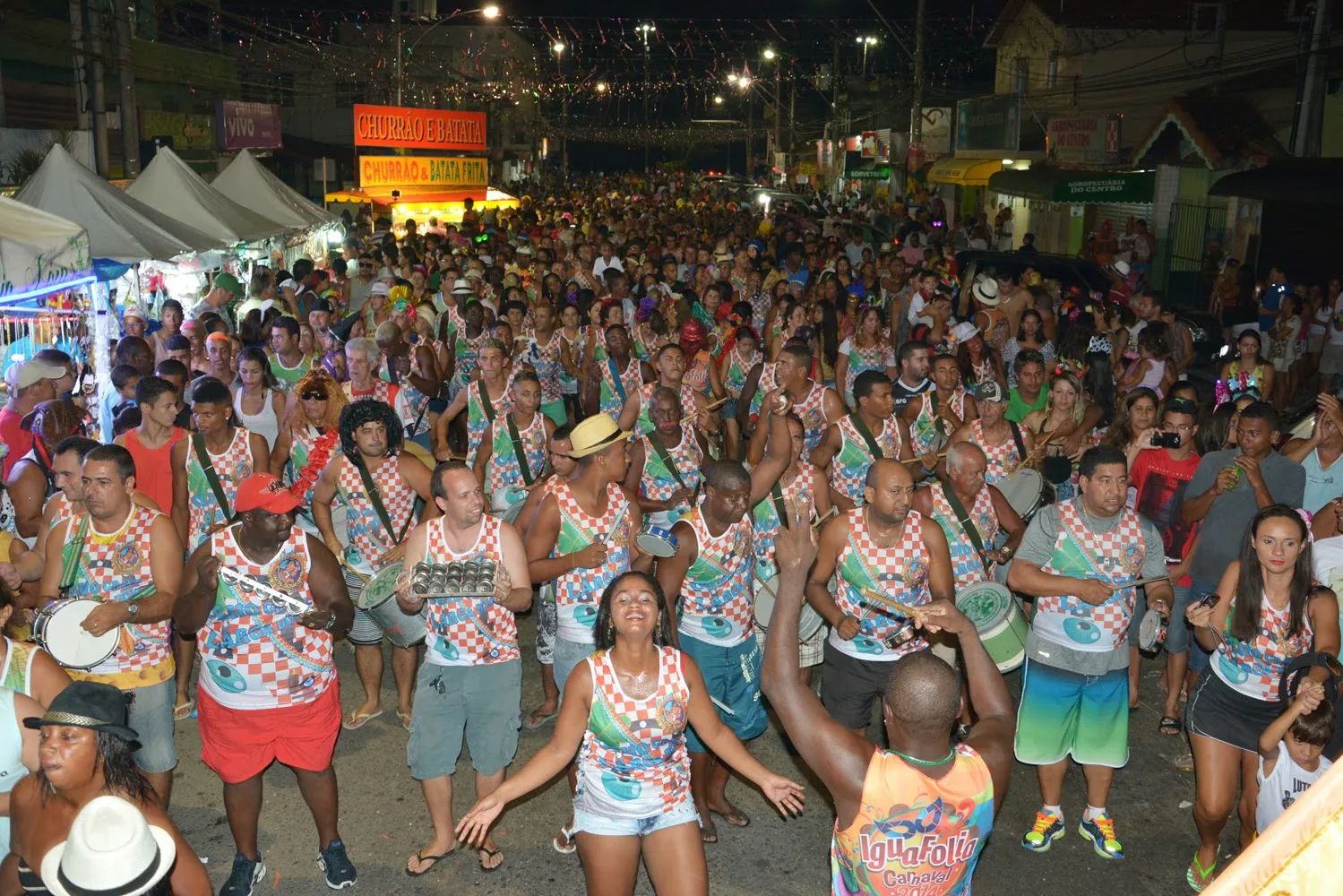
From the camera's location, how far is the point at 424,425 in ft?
33.6

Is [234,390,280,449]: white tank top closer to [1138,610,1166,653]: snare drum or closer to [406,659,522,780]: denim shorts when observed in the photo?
[406,659,522,780]: denim shorts

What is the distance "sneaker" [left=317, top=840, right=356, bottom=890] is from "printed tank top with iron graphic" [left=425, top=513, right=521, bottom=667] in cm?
92

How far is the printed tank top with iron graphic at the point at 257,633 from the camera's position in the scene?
16.3ft

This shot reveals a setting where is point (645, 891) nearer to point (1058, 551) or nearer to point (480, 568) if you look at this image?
point (480, 568)

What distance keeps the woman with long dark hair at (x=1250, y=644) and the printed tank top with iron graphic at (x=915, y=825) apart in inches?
82.1

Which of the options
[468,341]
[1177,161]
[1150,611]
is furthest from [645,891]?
[1177,161]

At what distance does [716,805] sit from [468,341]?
22.0ft

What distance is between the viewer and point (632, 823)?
4.27 m

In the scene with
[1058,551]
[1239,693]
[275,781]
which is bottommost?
[275,781]

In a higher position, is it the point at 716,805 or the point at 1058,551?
the point at 1058,551

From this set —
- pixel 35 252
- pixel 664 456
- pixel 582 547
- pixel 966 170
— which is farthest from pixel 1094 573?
pixel 966 170

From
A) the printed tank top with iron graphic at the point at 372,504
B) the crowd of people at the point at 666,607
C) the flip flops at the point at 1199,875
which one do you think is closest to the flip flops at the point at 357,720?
the crowd of people at the point at 666,607

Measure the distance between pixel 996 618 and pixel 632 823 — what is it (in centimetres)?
209

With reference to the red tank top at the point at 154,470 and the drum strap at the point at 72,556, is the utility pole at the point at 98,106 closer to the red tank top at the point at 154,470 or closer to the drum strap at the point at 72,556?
the red tank top at the point at 154,470
